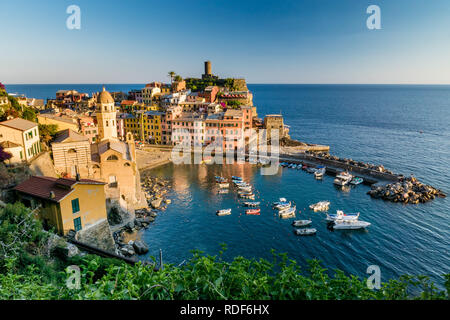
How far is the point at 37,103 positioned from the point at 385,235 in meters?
87.7

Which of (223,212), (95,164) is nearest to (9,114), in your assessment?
(95,164)

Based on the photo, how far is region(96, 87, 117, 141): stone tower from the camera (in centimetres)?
3809

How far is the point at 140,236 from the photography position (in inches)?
1187

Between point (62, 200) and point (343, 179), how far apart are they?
138ft

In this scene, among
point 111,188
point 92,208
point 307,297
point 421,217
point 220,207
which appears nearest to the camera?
point 307,297

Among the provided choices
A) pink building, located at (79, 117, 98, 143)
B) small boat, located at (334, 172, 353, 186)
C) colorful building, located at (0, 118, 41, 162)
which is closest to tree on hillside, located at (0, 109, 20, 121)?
colorful building, located at (0, 118, 41, 162)

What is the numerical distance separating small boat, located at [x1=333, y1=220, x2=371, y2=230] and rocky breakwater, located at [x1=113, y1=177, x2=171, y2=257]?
2171 centimetres

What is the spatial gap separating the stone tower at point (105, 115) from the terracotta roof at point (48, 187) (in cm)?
1799

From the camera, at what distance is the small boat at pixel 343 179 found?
46556 millimetres

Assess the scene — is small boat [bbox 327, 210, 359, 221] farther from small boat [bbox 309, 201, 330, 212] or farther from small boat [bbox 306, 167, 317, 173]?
small boat [bbox 306, 167, 317, 173]

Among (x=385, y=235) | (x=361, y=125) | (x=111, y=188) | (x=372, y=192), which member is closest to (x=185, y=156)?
(x=111, y=188)

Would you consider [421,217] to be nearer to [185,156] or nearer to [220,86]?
[185,156]

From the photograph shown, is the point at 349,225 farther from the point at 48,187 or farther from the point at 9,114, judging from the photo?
the point at 9,114
